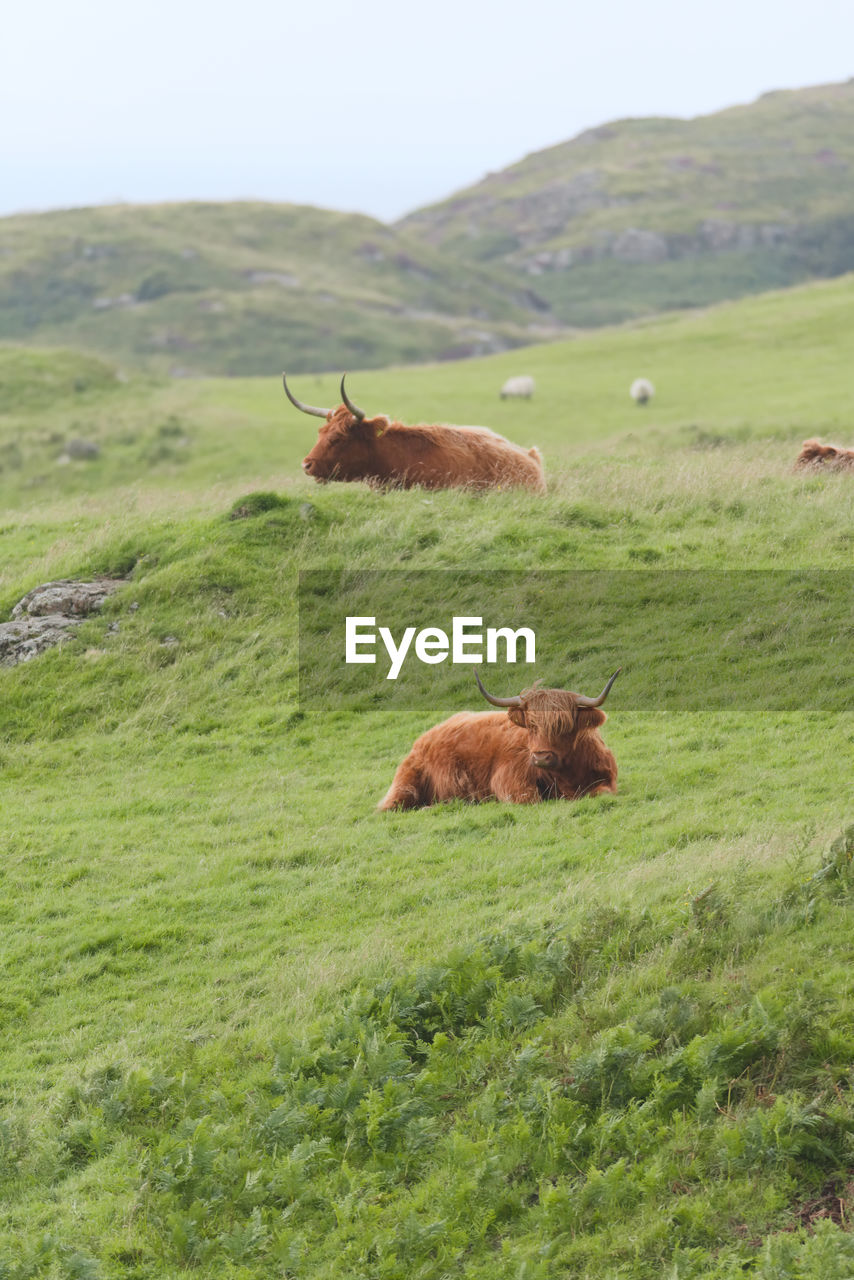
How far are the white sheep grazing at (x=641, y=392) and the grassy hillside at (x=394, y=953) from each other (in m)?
24.2

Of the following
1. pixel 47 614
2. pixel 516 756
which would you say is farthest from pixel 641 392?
pixel 516 756

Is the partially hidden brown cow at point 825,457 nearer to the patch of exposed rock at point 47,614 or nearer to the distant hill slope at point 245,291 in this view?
the patch of exposed rock at point 47,614

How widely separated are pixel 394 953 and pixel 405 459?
12626 millimetres

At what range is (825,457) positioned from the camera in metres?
20.9

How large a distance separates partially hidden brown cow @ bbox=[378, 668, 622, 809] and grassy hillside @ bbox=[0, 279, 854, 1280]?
12.8 inches

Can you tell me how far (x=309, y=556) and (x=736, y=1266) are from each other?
1298cm

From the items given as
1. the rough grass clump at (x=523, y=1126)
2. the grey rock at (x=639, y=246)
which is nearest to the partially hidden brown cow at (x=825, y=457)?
the rough grass clump at (x=523, y=1126)

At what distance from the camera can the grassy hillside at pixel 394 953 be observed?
18.7 feet

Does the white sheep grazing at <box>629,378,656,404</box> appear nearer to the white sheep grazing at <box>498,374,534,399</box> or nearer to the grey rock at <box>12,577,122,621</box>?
the white sheep grazing at <box>498,374,534,399</box>

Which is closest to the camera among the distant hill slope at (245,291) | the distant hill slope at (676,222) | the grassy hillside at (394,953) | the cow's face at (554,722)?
the grassy hillside at (394,953)

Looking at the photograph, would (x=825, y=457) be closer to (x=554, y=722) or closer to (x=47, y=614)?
(x=554, y=722)

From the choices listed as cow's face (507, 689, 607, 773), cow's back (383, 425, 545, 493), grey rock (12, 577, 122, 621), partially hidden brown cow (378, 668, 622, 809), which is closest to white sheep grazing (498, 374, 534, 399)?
cow's back (383, 425, 545, 493)

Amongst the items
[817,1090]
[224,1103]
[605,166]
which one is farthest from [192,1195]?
[605,166]

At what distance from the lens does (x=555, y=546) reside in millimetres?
17062
